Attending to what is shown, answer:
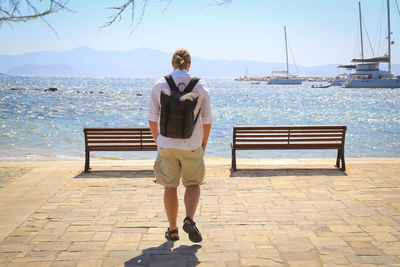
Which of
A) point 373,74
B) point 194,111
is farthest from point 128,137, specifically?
point 373,74

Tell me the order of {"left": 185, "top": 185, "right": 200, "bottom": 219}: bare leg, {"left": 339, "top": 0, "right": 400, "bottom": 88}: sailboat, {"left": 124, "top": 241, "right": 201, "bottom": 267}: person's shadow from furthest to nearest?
{"left": 339, "top": 0, "right": 400, "bottom": 88}: sailboat < {"left": 185, "top": 185, "right": 200, "bottom": 219}: bare leg < {"left": 124, "top": 241, "right": 201, "bottom": 267}: person's shadow

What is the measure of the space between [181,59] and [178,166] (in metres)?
1.01

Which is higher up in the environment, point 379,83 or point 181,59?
point 379,83

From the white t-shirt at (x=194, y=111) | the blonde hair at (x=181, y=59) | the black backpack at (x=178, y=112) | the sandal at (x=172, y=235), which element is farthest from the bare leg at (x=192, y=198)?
the blonde hair at (x=181, y=59)

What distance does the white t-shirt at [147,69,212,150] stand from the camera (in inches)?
128

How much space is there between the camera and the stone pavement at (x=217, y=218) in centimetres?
327

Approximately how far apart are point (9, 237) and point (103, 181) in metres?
2.30

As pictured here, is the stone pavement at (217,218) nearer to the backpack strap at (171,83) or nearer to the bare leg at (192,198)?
the bare leg at (192,198)

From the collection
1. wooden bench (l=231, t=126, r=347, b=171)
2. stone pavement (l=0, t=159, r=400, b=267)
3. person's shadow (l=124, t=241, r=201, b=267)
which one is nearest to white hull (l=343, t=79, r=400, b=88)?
wooden bench (l=231, t=126, r=347, b=171)

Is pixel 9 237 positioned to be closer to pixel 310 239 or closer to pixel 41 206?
pixel 41 206

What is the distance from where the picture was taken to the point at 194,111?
332cm

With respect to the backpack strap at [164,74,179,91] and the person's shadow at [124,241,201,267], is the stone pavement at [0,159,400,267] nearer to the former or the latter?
the person's shadow at [124,241,201,267]

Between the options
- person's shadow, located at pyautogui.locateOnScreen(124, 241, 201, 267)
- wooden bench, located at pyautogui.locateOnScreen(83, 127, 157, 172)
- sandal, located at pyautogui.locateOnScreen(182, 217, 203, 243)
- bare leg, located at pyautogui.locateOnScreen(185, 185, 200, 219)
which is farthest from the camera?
wooden bench, located at pyautogui.locateOnScreen(83, 127, 157, 172)

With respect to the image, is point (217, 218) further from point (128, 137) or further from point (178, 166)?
point (128, 137)
